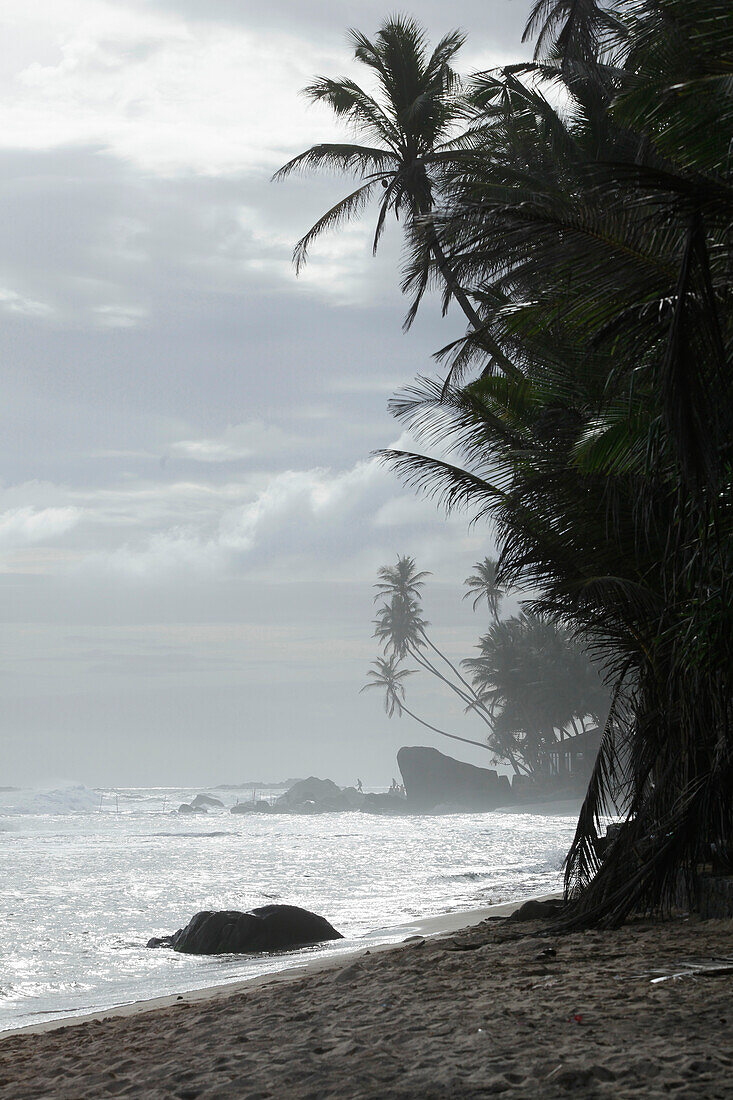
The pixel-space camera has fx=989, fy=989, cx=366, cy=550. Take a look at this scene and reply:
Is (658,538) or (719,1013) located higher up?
(658,538)

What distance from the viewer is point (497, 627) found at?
172 ft

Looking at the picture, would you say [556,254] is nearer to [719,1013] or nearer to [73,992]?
[719,1013]

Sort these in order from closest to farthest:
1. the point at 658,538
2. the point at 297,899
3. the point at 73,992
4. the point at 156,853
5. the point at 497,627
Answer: the point at 658,538 < the point at 73,992 < the point at 297,899 < the point at 156,853 < the point at 497,627

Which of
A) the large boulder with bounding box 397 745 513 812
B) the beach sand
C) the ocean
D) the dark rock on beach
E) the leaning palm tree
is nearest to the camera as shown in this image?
the beach sand

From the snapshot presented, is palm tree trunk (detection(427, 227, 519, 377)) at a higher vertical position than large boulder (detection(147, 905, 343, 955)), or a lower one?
higher

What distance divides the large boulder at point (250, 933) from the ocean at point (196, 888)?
0.26m

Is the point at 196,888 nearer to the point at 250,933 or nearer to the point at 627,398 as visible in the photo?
the point at 250,933

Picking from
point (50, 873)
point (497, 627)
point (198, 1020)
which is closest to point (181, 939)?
point (198, 1020)

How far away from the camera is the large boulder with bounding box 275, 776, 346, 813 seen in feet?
208

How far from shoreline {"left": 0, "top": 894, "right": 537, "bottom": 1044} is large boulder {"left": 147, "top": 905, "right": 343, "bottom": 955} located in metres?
0.62

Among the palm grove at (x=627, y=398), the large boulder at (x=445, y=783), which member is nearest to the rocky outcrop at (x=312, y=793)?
the large boulder at (x=445, y=783)

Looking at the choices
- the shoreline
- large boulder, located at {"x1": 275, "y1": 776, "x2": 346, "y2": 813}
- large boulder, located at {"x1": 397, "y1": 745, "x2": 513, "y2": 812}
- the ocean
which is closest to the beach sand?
the shoreline

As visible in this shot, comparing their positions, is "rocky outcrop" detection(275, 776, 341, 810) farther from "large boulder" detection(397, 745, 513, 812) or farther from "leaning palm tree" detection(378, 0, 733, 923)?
"leaning palm tree" detection(378, 0, 733, 923)

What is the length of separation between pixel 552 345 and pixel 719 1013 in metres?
5.25
